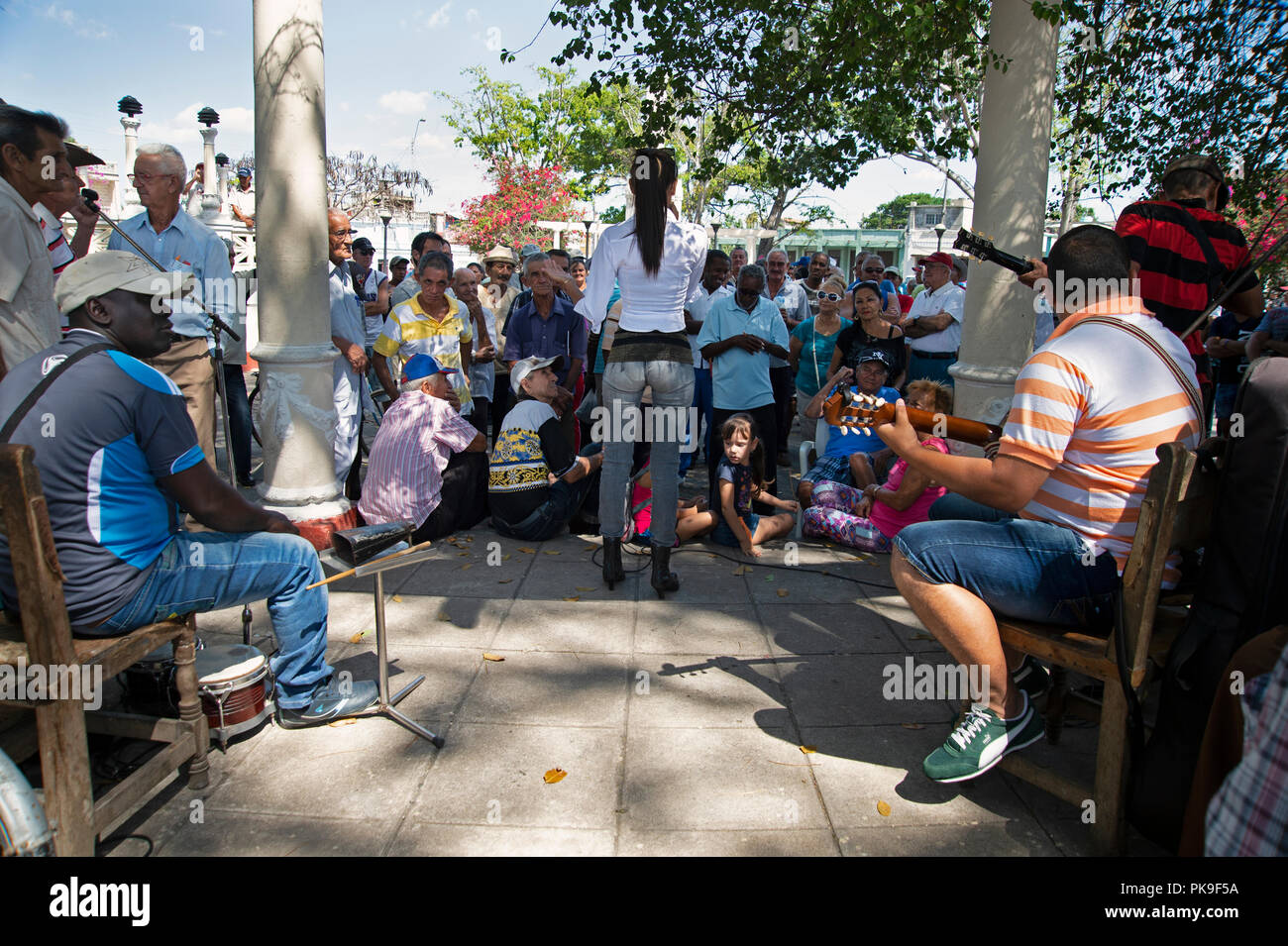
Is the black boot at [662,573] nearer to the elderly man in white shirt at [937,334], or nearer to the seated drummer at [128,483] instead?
the seated drummer at [128,483]

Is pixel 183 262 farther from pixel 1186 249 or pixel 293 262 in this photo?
pixel 1186 249

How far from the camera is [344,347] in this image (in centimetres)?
612

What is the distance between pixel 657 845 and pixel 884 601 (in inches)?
99.2

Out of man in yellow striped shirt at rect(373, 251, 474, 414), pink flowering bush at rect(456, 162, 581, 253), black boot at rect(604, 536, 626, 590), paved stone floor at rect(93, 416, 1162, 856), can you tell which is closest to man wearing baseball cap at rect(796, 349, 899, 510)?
paved stone floor at rect(93, 416, 1162, 856)

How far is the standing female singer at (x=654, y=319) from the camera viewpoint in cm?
450

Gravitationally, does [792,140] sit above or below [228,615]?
above

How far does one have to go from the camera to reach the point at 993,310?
5488 mm

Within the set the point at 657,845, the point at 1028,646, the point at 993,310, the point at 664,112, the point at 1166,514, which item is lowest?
the point at 657,845

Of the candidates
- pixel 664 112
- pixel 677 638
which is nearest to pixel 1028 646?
pixel 677 638

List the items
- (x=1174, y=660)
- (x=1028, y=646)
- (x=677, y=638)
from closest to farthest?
(x=1174, y=660) → (x=1028, y=646) → (x=677, y=638)

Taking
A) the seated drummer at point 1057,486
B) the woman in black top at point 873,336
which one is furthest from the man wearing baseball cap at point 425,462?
the seated drummer at point 1057,486

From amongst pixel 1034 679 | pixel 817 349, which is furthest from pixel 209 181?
pixel 1034 679

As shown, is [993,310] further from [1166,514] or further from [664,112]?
[1166,514]

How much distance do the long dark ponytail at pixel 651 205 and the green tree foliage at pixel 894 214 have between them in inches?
2564
